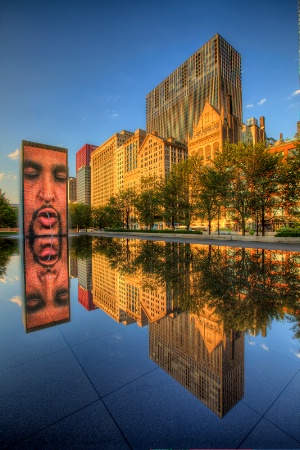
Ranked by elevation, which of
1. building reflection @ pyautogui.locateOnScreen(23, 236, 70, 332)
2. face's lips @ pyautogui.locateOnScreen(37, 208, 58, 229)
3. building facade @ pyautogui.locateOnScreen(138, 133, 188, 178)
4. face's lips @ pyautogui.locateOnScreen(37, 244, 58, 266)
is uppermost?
Result: building facade @ pyautogui.locateOnScreen(138, 133, 188, 178)

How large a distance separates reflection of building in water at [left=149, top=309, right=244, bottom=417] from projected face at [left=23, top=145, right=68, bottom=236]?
45064mm

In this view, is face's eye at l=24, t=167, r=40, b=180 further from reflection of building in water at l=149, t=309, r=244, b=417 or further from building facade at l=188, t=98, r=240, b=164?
building facade at l=188, t=98, r=240, b=164

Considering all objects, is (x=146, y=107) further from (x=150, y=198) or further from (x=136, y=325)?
(x=136, y=325)

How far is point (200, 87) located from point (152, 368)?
150 m

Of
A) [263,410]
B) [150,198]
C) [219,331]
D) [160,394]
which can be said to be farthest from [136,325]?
→ [150,198]

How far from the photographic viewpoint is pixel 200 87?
125 metres

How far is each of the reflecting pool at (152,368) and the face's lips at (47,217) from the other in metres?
41.5

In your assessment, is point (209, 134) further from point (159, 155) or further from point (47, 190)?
point (47, 190)

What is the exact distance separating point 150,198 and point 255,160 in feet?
70.0

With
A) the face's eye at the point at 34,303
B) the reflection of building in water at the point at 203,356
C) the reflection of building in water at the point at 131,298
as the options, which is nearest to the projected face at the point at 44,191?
the reflection of building in water at the point at 131,298

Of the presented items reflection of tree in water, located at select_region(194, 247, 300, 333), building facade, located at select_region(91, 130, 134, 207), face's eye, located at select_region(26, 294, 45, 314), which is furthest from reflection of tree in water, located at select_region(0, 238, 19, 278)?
building facade, located at select_region(91, 130, 134, 207)

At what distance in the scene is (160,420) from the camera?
7.22ft

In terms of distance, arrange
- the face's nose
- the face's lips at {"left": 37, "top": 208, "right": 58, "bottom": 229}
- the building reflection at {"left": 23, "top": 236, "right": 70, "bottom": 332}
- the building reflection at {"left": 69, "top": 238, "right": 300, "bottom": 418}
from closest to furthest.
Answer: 1. the building reflection at {"left": 69, "top": 238, "right": 300, "bottom": 418}
2. the building reflection at {"left": 23, "top": 236, "right": 70, "bottom": 332}
3. the face's nose
4. the face's lips at {"left": 37, "top": 208, "right": 58, "bottom": 229}

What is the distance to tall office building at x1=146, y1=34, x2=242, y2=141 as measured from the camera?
118000mm
